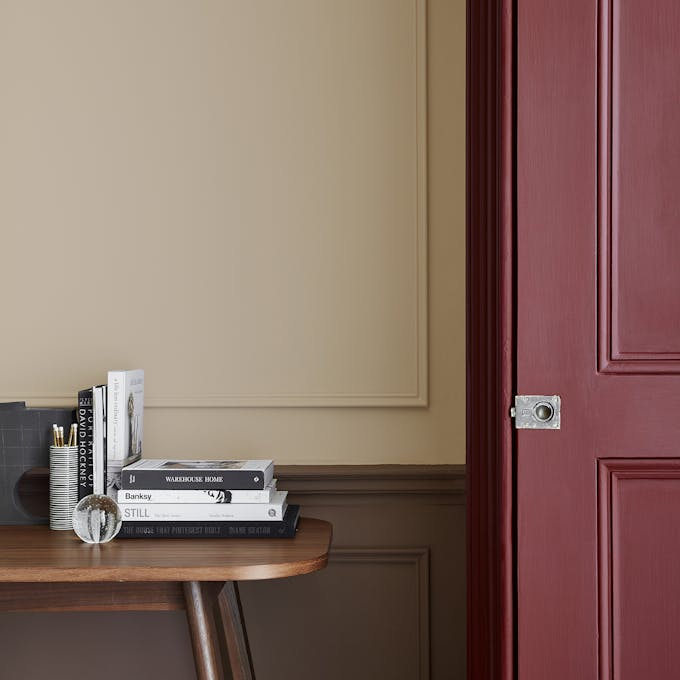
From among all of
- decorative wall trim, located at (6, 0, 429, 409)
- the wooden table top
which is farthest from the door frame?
the wooden table top

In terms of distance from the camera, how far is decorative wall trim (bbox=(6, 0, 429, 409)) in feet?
5.89

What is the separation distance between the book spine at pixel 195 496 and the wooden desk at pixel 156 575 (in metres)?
0.08

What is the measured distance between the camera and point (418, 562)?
1.82 meters

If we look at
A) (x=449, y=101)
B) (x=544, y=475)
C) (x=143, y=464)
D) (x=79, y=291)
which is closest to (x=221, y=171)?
(x=79, y=291)

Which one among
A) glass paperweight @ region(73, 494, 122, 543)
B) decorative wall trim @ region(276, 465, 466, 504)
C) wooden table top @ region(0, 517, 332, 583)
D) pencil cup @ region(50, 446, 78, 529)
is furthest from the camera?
decorative wall trim @ region(276, 465, 466, 504)

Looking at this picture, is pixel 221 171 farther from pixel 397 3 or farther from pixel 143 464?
pixel 143 464

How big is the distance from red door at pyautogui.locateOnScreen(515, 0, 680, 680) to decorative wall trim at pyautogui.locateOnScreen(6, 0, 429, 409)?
0.43 metres

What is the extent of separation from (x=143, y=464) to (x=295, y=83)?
917 mm

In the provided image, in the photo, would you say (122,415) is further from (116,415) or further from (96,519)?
(96,519)

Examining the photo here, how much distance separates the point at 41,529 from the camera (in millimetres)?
1599

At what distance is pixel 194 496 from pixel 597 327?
82 centimetres

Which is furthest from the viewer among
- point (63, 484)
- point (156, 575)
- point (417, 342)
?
point (417, 342)

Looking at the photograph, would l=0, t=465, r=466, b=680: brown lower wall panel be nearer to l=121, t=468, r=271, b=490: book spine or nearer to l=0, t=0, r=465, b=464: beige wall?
l=0, t=0, r=465, b=464: beige wall

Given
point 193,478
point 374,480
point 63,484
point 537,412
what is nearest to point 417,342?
point 374,480
